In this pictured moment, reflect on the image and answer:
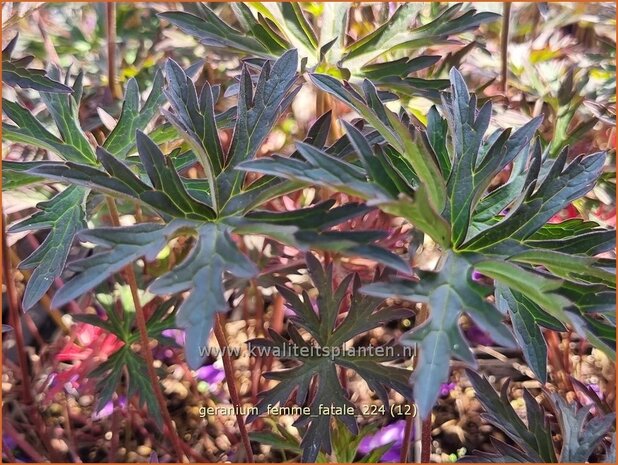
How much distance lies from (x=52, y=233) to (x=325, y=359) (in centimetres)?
43

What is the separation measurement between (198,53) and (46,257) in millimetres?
842

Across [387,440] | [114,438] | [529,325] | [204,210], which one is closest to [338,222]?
[204,210]

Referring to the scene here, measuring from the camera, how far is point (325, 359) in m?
0.94

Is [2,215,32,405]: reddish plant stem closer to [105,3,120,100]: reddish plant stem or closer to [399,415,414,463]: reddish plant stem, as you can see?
[105,3,120,100]: reddish plant stem

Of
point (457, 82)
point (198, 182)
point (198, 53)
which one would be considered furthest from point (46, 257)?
point (198, 53)

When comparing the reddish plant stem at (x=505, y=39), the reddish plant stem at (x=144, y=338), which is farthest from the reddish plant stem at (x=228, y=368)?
the reddish plant stem at (x=505, y=39)

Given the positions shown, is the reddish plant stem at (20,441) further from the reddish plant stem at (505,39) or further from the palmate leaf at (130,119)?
the reddish plant stem at (505,39)

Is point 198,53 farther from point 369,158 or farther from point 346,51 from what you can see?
point 369,158

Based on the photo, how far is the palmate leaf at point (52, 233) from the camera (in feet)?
2.83

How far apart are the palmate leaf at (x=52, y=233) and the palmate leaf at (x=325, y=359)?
295 millimetres

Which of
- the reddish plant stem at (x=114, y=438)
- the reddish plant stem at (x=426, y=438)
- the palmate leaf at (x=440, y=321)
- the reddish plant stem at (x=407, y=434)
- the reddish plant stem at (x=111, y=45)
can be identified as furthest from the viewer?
the reddish plant stem at (x=111, y=45)

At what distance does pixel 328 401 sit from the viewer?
0.91 meters

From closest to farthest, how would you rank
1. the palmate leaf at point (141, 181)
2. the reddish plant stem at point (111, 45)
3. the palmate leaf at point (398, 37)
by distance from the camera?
the palmate leaf at point (141, 181)
the palmate leaf at point (398, 37)
the reddish plant stem at point (111, 45)

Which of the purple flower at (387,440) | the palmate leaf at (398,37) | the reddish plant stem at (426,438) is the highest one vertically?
the palmate leaf at (398,37)
